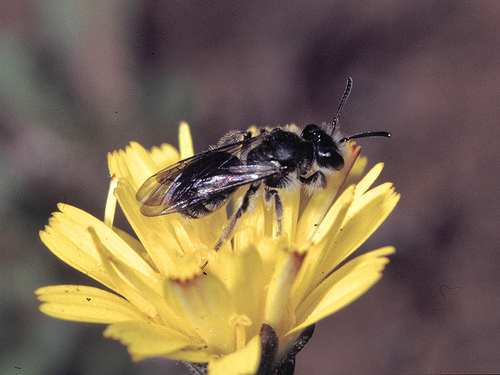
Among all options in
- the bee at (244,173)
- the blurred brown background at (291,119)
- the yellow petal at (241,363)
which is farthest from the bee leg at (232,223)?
the blurred brown background at (291,119)

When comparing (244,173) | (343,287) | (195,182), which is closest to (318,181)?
(244,173)

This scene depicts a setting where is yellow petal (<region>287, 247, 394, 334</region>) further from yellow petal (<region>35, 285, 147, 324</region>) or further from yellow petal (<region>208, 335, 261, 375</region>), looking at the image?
yellow petal (<region>35, 285, 147, 324</region>)

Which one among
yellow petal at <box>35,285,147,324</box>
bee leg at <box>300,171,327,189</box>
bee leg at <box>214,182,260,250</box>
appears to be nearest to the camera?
yellow petal at <box>35,285,147,324</box>

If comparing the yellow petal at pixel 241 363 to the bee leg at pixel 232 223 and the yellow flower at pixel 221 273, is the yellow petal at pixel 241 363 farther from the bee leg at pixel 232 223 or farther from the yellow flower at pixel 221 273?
the bee leg at pixel 232 223

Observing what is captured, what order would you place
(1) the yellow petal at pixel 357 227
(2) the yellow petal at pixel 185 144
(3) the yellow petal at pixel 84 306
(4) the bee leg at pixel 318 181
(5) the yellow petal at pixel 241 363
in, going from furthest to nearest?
(2) the yellow petal at pixel 185 144
(4) the bee leg at pixel 318 181
(1) the yellow petal at pixel 357 227
(3) the yellow petal at pixel 84 306
(5) the yellow petal at pixel 241 363

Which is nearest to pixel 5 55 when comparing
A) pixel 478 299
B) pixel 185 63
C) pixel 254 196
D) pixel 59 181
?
pixel 59 181

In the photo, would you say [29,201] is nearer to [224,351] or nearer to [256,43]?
[224,351]

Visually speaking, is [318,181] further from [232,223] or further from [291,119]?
[291,119]

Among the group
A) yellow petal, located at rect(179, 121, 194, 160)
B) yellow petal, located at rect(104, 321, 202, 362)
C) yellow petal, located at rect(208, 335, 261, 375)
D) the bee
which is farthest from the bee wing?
yellow petal, located at rect(208, 335, 261, 375)
